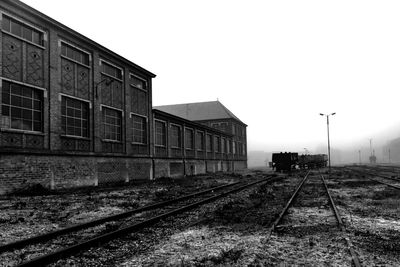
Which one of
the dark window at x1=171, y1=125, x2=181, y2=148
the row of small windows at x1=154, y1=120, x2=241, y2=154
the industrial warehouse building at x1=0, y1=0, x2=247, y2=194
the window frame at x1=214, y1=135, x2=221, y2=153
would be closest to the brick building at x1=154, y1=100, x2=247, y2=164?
the row of small windows at x1=154, y1=120, x2=241, y2=154

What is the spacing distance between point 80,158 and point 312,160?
139ft

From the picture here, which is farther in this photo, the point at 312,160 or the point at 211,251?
the point at 312,160

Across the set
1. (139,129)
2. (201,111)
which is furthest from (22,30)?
(201,111)

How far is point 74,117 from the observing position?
57.4 ft

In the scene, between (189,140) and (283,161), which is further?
(283,161)

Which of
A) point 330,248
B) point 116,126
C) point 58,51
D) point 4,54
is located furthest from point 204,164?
point 330,248

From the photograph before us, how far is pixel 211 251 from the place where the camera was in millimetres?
4844

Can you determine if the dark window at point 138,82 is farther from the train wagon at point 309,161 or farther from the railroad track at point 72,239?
the train wagon at point 309,161

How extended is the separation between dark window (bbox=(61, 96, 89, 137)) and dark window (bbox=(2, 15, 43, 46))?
333 cm

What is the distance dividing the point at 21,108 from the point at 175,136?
57.8 feet

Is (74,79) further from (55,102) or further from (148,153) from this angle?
(148,153)

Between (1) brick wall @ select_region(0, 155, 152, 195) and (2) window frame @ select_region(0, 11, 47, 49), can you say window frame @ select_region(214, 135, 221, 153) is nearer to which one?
(1) brick wall @ select_region(0, 155, 152, 195)

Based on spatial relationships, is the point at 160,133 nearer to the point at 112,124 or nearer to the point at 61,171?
the point at 112,124

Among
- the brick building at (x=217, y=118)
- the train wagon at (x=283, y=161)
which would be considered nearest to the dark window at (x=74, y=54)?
the train wagon at (x=283, y=161)
